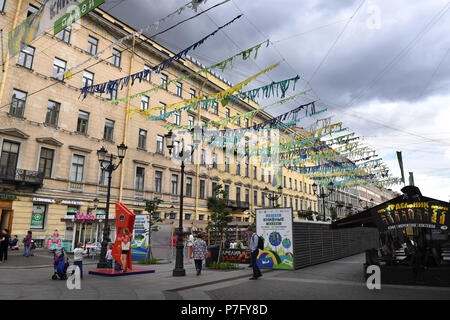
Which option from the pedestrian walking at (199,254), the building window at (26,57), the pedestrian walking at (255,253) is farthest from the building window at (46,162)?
the pedestrian walking at (255,253)

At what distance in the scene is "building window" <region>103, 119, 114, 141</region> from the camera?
28062 millimetres

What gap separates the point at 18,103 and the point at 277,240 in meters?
20.2

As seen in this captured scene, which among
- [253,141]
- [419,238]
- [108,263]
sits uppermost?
[253,141]

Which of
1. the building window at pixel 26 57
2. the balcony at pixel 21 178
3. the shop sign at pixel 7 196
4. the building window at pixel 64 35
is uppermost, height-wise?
the building window at pixel 64 35

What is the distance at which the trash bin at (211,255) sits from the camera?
581 inches

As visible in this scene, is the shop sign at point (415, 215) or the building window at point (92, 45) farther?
the building window at point (92, 45)

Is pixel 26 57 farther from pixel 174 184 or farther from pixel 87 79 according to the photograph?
pixel 174 184

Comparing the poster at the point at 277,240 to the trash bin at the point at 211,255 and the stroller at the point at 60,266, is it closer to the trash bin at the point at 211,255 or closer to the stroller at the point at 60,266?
the trash bin at the point at 211,255

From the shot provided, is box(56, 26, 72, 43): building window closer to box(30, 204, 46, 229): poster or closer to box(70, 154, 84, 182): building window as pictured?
box(70, 154, 84, 182): building window

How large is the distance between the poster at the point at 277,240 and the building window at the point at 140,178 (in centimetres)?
1845
